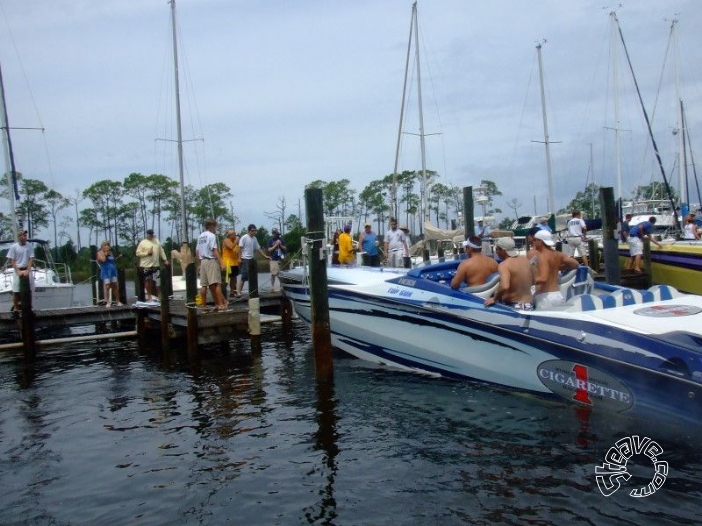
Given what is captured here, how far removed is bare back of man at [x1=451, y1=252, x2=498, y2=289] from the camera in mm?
8883

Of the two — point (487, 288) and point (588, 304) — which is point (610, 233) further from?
point (588, 304)

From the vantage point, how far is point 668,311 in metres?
6.77

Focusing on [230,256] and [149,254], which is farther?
[149,254]

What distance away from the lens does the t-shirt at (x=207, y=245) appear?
12.3 meters

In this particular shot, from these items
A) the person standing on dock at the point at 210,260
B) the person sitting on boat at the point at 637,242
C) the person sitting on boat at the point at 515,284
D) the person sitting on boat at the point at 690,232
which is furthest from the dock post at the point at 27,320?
the person sitting on boat at the point at 690,232

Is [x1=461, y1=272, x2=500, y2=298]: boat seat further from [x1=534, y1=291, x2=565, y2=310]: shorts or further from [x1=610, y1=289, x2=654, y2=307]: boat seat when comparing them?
[x1=610, y1=289, x2=654, y2=307]: boat seat

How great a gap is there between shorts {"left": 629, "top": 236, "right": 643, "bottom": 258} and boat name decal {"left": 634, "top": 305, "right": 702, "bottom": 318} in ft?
33.5

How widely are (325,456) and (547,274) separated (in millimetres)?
3476

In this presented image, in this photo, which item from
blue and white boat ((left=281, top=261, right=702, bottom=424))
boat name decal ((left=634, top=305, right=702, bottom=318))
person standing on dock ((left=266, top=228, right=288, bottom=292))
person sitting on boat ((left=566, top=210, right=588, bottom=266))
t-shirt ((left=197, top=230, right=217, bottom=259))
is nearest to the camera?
blue and white boat ((left=281, top=261, right=702, bottom=424))

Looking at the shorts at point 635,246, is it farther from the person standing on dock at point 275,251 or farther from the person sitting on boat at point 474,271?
the person sitting on boat at point 474,271

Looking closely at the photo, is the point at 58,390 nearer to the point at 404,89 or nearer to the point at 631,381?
the point at 631,381

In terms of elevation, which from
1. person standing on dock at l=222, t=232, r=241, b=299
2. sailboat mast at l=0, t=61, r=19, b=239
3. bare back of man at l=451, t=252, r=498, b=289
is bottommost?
bare back of man at l=451, t=252, r=498, b=289

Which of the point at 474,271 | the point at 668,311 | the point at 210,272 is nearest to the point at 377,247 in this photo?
the point at 210,272

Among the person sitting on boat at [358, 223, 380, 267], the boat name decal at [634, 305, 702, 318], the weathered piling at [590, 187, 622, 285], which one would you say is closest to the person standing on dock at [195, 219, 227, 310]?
the person sitting on boat at [358, 223, 380, 267]
